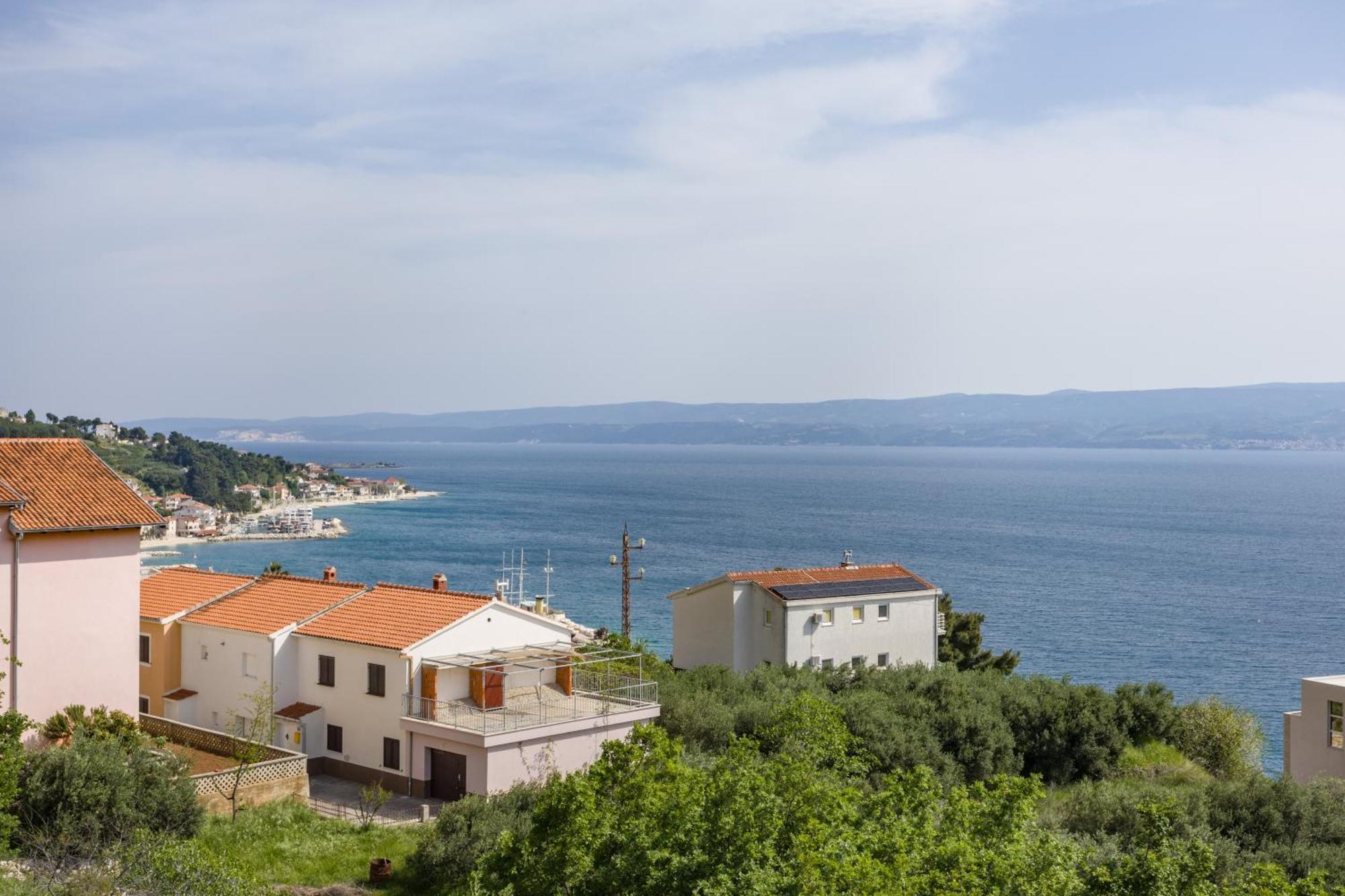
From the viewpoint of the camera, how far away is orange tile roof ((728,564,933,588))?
135 feet

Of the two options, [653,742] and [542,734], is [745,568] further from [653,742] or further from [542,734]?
[653,742]

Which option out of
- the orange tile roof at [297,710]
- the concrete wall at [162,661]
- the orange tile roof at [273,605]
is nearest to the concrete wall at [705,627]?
the orange tile roof at [273,605]

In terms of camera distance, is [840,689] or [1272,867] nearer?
[1272,867]

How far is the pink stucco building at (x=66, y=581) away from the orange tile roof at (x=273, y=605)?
5.58 meters

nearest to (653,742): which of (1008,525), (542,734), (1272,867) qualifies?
(1272,867)

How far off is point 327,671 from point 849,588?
1903 centimetres

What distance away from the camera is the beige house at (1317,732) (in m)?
28.5

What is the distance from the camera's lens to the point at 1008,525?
152m

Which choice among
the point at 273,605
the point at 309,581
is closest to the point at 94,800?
the point at 273,605

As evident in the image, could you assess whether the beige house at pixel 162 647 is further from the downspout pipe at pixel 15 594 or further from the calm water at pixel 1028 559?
the calm water at pixel 1028 559

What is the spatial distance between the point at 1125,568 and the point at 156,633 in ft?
313

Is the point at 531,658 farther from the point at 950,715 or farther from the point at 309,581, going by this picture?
the point at 950,715

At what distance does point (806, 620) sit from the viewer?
40.8 meters

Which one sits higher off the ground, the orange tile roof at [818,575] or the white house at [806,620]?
the orange tile roof at [818,575]
